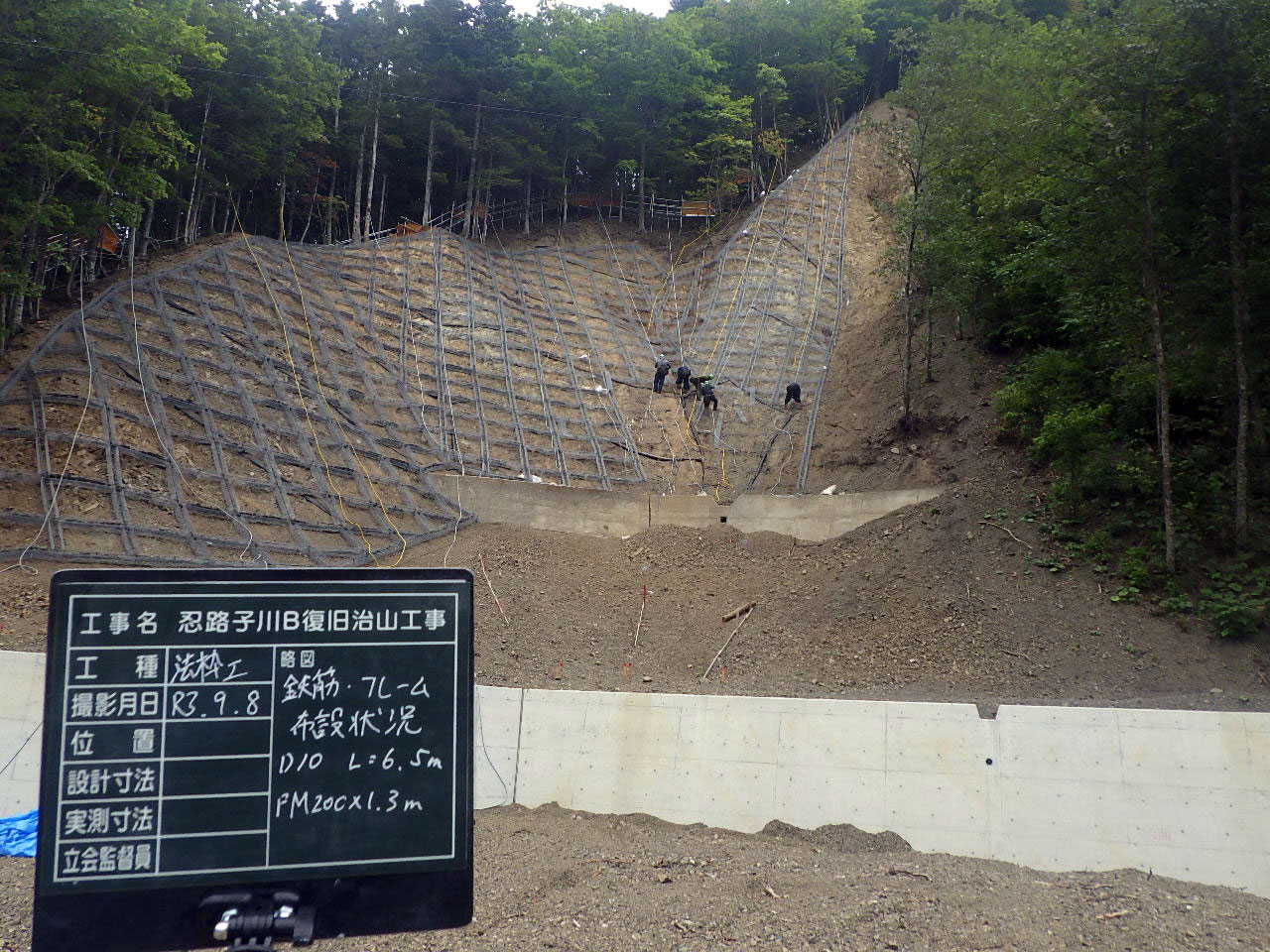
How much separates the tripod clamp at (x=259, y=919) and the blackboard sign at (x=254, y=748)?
47mm

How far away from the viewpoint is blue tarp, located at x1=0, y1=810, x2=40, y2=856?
24.3ft

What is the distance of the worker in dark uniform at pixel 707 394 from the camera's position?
70.2 feet

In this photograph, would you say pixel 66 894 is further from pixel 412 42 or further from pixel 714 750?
pixel 412 42

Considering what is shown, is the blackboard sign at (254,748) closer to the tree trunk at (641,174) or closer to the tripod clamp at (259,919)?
the tripod clamp at (259,919)

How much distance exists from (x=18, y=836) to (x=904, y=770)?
8.25 metres

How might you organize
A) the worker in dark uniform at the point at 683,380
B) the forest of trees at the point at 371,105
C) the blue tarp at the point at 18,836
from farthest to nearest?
the worker in dark uniform at the point at 683,380 < the forest of trees at the point at 371,105 < the blue tarp at the point at 18,836

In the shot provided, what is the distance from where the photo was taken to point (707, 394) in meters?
21.4

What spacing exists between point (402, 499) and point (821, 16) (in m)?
31.0

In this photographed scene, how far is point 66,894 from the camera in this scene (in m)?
2.80

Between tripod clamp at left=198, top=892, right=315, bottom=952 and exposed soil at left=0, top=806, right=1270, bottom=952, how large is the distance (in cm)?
269

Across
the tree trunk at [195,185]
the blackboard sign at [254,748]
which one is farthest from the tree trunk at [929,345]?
the tree trunk at [195,185]

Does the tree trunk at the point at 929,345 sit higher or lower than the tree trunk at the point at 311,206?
lower

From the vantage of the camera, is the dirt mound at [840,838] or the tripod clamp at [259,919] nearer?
the tripod clamp at [259,919]

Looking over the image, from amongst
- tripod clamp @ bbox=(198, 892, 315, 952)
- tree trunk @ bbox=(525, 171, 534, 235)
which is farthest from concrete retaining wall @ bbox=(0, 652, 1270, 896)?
tree trunk @ bbox=(525, 171, 534, 235)
